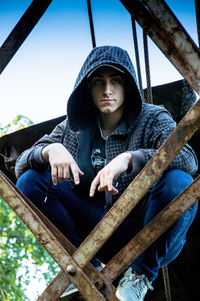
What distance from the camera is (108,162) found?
2059 millimetres

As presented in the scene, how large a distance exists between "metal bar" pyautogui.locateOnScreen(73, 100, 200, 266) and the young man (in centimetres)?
25

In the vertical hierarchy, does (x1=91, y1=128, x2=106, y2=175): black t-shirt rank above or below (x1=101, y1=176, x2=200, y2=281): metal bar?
above

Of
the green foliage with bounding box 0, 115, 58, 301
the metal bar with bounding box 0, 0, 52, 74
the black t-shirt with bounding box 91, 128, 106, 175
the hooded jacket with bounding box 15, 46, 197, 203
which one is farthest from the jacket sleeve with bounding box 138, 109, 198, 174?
the green foliage with bounding box 0, 115, 58, 301

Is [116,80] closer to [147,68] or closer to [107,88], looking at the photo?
[107,88]

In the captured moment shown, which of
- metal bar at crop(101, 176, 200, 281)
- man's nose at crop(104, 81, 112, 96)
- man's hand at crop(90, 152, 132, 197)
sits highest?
man's nose at crop(104, 81, 112, 96)

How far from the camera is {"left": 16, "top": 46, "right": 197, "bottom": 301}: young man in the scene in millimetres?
1725

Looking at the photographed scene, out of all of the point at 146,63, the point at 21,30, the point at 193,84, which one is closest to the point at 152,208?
the point at 193,84

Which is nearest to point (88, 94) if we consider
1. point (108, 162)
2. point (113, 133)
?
point (113, 133)

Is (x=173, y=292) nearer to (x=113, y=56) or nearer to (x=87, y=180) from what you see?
(x=87, y=180)

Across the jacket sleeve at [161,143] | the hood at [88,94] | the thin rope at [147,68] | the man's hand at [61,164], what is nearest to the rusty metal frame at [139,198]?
the man's hand at [61,164]

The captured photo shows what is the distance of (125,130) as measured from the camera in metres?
2.14

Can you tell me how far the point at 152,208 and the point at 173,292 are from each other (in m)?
1.78

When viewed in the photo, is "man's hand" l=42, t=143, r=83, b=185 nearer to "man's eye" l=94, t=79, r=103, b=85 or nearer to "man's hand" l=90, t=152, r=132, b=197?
"man's hand" l=90, t=152, r=132, b=197

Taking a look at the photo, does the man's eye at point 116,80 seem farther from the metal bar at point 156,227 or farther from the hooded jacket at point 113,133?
the metal bar at point 156,227
